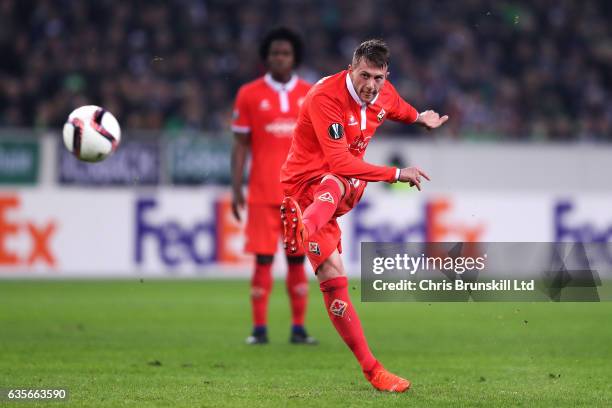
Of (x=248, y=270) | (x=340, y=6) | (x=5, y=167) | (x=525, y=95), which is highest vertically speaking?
(x=340, y=6)

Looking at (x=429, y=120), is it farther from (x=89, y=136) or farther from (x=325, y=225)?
(x=89, y=136)

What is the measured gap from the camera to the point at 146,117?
59.1 ft

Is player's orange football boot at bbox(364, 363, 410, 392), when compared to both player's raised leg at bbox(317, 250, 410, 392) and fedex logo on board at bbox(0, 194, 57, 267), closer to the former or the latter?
player's raised leg at bbox(317, 250, 410, 392)

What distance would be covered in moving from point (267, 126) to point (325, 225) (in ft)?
9.41

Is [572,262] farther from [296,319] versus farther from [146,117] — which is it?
[146,117]

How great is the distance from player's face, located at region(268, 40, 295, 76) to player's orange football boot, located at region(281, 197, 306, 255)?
9.97ft

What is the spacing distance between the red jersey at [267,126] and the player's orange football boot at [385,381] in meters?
3.12

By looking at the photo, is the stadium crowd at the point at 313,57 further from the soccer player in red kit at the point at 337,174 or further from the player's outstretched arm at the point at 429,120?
the soccer player in red kit at the point at 337,174

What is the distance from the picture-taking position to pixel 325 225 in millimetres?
6586

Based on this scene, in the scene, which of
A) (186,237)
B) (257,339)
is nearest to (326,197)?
(257,339)

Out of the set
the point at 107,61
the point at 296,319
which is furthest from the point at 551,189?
the point at 296,319

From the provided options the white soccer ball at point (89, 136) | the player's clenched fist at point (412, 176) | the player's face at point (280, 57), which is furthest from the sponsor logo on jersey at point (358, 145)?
the player's face at point (280, 57)

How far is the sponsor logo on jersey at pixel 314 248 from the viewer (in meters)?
6.49

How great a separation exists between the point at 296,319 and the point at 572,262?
3031 mm
